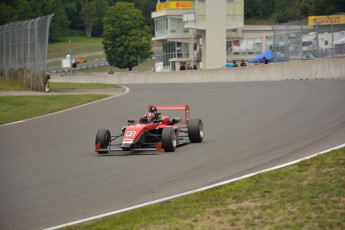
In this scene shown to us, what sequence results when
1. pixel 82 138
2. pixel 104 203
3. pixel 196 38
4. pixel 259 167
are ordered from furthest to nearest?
pixel 196 38 < pixel 82 138 < pixel 259 167 < pixel 104 203

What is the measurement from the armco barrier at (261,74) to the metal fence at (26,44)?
483 inches

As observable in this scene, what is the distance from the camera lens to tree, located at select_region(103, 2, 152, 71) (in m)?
106

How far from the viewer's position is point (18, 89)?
4184 centimetres

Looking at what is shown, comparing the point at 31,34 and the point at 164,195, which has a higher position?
the point at 31,34

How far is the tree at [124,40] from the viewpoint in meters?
106

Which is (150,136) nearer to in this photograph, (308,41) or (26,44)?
(26,44)


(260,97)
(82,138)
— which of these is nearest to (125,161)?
(82,138)

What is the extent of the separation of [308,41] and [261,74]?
3370 mm

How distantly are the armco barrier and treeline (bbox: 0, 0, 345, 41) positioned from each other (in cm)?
3381

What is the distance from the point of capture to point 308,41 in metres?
43.0

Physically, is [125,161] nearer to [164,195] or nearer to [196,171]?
[196,171]

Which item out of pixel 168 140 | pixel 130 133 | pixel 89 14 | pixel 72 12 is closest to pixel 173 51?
pixel 89 14

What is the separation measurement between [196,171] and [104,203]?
2671 millimetres

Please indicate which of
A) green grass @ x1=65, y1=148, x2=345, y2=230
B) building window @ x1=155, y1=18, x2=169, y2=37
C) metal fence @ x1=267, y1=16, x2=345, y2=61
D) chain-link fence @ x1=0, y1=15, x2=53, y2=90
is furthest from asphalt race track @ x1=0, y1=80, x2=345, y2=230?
building window @ x1=155, y1=18, x2=169, y2=37
